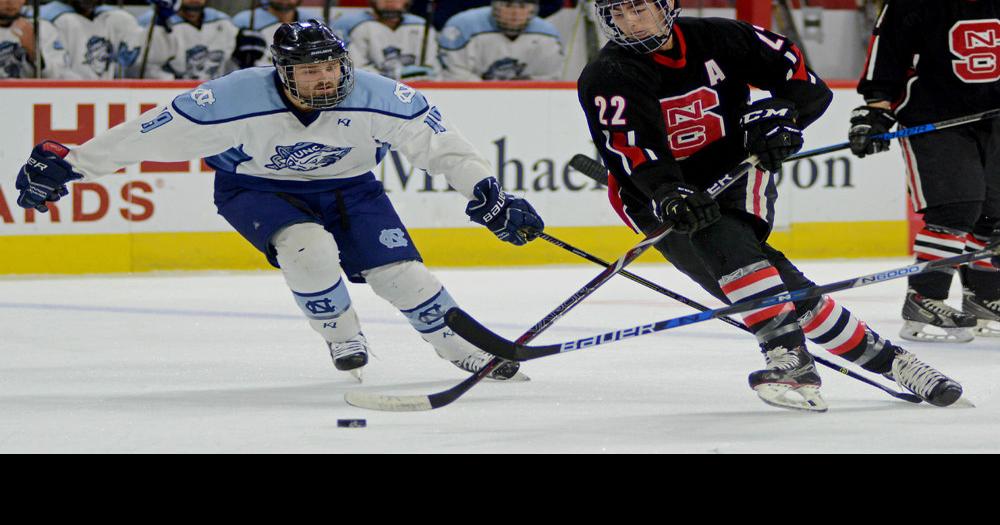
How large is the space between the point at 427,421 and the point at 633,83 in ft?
2.73

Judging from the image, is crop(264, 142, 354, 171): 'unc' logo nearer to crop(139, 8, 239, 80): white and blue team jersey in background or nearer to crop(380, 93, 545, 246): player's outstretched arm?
crop(380, 93, 545, 246): player's outstretched arm

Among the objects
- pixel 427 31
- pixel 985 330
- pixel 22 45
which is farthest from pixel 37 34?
pixel 985 330

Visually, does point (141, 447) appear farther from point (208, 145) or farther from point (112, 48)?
point (112, 48)

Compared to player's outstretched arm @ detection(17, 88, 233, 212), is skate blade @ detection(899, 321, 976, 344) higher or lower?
lower

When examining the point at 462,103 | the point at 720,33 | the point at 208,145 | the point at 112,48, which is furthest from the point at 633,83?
the point at 112,48

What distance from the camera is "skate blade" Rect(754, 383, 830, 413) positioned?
9.96ft

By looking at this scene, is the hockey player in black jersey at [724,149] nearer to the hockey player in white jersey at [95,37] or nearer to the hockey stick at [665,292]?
the hockey stick at [665,292]

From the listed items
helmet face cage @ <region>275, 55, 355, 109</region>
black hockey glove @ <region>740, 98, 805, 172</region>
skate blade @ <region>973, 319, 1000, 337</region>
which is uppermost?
black hockey glove @ <region>740, 98, 805, 172</region>

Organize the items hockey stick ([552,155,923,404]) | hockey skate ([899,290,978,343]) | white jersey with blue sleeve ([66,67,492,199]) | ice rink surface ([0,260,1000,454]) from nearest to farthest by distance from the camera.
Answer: ice rink surface ([0,260,1000,454]) < hockey stick ([552,155,923,404]) < white jersey with blue sleeve ([66,67,492,199]) < hockey skate ([899,290,978,343])

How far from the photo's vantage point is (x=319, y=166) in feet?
11.7

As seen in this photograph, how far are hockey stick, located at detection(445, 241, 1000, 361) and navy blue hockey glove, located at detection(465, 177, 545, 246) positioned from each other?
283 mm

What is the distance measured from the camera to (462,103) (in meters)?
6.34

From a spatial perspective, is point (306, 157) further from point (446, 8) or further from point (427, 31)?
point (446, 8)

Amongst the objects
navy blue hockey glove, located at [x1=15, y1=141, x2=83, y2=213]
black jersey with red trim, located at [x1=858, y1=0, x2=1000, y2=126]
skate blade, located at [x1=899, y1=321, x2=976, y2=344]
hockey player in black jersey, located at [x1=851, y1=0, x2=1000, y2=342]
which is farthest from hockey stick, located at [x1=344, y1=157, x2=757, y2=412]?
skate blade, located at [x1=899, y1=321, x2=976, y2=344]
